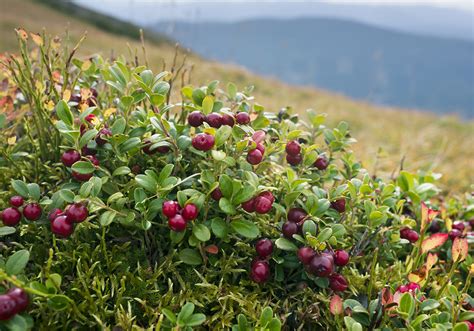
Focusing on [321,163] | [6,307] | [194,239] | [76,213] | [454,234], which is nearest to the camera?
[6,307]

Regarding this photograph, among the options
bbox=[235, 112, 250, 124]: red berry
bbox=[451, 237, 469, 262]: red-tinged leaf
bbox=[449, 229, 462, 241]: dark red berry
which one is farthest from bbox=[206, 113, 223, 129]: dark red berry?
bbox=[449, 229, 462, 241]: dark red berry

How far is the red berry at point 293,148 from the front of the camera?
7.16 ft

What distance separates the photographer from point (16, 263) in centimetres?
156

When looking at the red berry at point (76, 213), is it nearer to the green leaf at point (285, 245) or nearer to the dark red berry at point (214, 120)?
the dark red berry at point (214, 120)

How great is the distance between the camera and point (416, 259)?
2.11 meters

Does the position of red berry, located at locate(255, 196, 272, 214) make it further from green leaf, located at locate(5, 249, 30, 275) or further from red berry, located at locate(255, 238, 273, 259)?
green leaf, located at locate(5, 249, 30, 275)

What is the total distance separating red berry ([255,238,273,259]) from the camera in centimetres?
188

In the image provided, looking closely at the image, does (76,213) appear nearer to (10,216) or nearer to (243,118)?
(10,216)

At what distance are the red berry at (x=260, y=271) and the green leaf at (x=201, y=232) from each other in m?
0.29

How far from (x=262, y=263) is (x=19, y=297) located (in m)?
0.93

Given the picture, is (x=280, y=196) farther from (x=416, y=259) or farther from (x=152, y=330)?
(x=152, y=330)

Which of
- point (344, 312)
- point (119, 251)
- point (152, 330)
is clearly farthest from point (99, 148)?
point (344, 312)

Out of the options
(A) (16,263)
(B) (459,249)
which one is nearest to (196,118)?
(A) (16,263)

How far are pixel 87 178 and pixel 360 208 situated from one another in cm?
132
